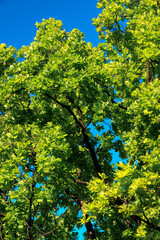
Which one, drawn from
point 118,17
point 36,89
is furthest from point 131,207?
point 118,17

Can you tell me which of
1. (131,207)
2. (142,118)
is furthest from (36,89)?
(131,207)

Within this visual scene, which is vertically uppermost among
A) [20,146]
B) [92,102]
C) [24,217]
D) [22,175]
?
[92,102]

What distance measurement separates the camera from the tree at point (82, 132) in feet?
36.9

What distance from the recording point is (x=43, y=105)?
15.5 meters

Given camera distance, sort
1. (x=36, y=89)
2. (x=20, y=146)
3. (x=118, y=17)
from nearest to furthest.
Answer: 1. (x=20, y=146)
2. (x=36, y=89)
3. (x=118, y=17)

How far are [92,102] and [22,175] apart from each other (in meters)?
6.53

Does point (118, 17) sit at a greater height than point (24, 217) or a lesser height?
greater

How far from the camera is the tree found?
11234 millimetres

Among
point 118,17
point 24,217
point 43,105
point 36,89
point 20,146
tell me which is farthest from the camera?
point 118,17

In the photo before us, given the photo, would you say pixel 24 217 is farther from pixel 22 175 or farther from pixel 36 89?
pixel 36 89

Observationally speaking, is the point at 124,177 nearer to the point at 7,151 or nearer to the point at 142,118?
the point at 142,118

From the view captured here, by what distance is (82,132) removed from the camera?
1611 centimetres

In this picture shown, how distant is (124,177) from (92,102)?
6740mm

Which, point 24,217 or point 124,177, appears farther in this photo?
point 24,217
